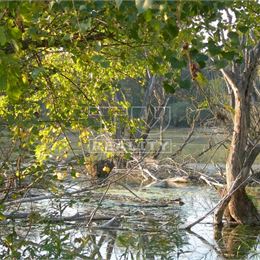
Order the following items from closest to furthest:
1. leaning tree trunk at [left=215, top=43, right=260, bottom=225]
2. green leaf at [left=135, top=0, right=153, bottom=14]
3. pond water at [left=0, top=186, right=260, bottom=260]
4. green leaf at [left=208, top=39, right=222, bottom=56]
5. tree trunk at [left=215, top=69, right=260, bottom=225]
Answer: green leaf at [left=135, top=0, right=153, bottom=14]
green leaf at [left=208, top=39, right=222, bottom=56]
pond water at [left=0, top=186, right=260, bottom=260]
leaning tree trunk at [left=215, top=43, right=260, bottom=225]
tree trunk at [left=215, top=69, right=260, bottom=225]

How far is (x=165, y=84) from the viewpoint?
2402mm

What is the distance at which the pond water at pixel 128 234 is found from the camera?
15.3 ft

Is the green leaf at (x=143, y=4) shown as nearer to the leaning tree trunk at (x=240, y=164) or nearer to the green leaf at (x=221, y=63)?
the green leaf at (x=221, y=63)

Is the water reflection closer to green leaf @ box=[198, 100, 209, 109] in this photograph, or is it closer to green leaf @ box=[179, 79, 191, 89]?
green leaf @ box=[198, 100, 209, 109]

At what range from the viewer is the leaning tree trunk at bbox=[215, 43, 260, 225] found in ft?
27.8

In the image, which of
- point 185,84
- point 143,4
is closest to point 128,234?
point 185,84

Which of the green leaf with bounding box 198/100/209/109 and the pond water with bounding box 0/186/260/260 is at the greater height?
the green leaf with bounding box 198/100/209/109

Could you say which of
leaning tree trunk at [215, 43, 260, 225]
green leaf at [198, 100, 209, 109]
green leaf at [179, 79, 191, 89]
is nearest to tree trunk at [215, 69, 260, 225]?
leaning tree trunk at [215, 43, 260, 225]

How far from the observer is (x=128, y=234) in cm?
714

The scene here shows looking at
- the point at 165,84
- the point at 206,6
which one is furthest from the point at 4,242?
the point at 206,6

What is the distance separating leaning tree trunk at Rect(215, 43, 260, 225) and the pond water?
367mm

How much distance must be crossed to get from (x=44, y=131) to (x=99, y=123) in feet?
3.18

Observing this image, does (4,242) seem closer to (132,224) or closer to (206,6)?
(206,6)

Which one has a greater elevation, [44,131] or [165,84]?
[165,84]
